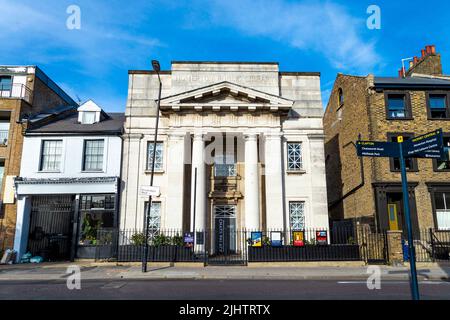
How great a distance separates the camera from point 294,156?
21094 mm

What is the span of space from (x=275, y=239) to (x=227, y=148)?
763 centimetres

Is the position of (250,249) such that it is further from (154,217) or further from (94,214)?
(94,214)

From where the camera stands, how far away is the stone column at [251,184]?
19062 mm

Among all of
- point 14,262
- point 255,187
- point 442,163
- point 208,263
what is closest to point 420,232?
point 442,163

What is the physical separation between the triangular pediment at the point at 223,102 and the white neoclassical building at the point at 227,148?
0.06 m

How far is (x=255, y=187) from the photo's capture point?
769 inches

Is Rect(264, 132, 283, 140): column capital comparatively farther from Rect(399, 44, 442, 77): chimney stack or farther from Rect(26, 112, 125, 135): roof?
Rect(399, 44, 442, 77): chimney stack

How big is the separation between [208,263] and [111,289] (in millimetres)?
7261

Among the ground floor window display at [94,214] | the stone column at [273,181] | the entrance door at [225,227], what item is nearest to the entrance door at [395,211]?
the stone column at [273,181]

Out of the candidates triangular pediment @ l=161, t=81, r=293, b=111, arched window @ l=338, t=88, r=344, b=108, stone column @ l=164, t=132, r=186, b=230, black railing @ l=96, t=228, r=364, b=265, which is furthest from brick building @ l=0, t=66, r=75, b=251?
arched window @ l=338, t=88, r=344, b=108

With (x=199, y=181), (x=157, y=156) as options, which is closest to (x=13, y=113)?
(x=157, y=156)

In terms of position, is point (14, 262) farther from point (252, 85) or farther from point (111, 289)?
point (252, 85)

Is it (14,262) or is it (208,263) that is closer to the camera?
(208,263)

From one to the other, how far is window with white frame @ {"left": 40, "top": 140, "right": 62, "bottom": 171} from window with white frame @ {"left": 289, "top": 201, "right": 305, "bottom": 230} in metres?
14.2
